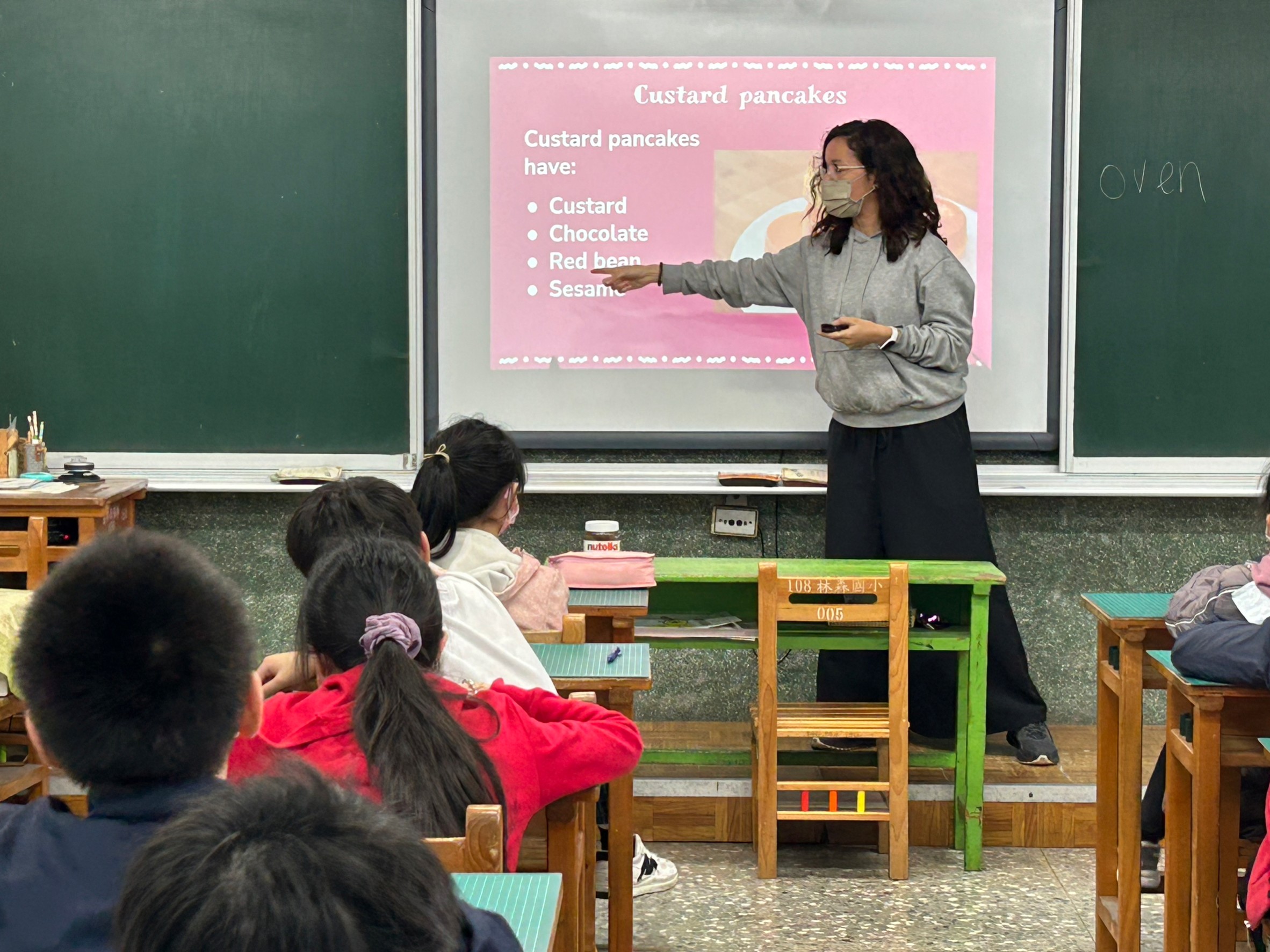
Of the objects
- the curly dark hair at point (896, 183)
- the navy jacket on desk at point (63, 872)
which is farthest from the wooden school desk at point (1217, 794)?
the navy jacket on desk at point (63, 872)

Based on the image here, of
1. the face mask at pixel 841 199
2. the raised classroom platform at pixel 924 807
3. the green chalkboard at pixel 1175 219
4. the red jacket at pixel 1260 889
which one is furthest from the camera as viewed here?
the green chalkboard at pixel 1175 219

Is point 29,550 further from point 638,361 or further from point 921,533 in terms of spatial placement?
point 921,533

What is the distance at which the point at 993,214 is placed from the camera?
162 inches

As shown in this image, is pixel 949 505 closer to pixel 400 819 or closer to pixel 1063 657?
pixel 1063 657

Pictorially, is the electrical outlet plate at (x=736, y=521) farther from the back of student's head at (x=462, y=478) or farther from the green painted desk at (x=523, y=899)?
the green painted desk at (x=523, y=899)

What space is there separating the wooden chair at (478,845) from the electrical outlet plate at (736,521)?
2.87 meters

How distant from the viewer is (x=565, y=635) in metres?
2.56

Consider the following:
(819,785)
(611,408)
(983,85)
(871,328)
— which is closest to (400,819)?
(819,785)

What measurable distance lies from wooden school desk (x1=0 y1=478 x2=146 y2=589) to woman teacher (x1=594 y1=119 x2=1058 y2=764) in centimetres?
189

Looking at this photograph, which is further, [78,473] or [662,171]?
[662,171]

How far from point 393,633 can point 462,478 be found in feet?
3.29

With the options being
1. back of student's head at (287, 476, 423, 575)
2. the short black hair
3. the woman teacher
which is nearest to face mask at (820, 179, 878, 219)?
the woman teacher

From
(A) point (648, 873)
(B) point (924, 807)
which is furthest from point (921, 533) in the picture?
(A) point (648, 873)

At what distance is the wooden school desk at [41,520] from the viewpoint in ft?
11.9
